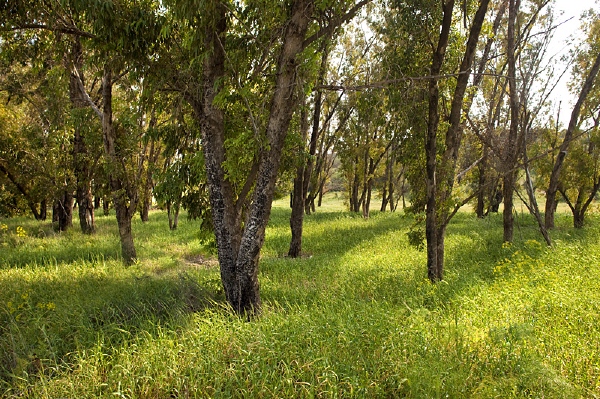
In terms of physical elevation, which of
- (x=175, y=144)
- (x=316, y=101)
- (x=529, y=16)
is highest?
(x=529, y=16)

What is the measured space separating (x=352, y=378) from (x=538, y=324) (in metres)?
2.90

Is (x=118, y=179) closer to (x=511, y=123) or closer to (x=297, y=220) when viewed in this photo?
(x=297, y=220)

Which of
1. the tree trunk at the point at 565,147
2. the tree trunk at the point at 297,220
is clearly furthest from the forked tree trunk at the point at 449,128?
the tree trunk at the point at 297,220

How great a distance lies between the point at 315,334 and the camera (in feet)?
13.6

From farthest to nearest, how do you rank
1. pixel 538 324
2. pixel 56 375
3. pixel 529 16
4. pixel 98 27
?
1. pixel 529 16
2. pixel 98 27
3. pixel 538 324
4. pixel 56 375

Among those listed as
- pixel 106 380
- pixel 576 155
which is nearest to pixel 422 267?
pixel 106 380

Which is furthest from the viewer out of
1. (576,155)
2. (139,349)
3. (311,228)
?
(311,228)

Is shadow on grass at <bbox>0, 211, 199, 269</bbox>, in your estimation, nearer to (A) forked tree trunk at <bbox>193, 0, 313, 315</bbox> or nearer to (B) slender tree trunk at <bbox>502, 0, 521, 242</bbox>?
(A) forked tree trunk at <bbox>193, 0, 313, 315</bbox>

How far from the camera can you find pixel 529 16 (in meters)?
11.9

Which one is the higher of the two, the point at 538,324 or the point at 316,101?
the point at 316,101

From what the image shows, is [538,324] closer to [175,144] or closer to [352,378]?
[352,378]

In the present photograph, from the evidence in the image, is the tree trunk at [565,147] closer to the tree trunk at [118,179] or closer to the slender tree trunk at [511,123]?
the slender tree trunk at [511,123]

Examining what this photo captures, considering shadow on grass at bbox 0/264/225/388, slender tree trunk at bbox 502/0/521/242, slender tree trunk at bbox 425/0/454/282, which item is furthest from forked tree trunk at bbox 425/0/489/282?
shadow on grass at bbox 0/264/225/388

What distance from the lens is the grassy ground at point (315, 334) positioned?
3.34 m
